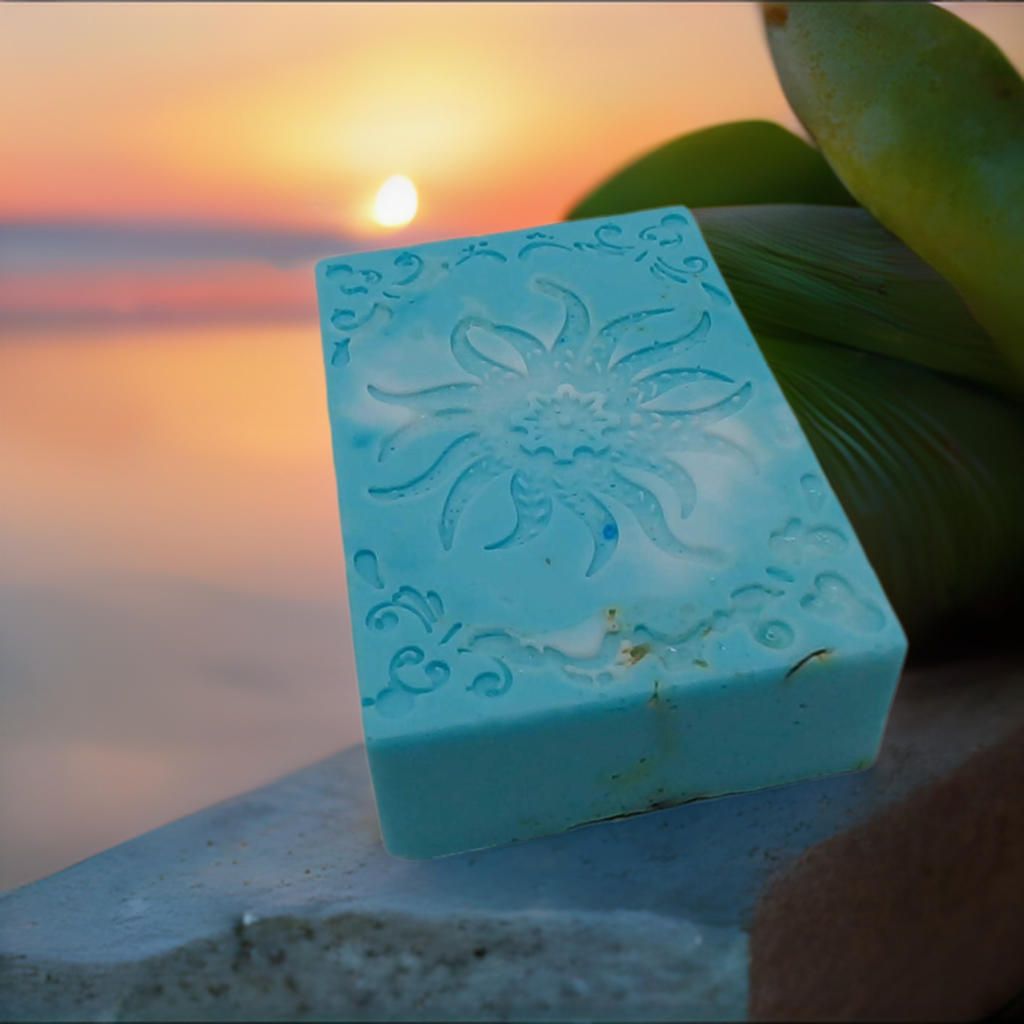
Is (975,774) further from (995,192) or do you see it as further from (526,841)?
(995,192)

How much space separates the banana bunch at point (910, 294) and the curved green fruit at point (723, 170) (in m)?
0.22

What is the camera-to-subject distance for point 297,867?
74 centimetres

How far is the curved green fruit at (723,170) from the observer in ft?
3.95

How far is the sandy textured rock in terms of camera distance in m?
0.60

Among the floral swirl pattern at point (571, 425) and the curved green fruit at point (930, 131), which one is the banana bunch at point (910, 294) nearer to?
the curved green fruit at point (930, 131)

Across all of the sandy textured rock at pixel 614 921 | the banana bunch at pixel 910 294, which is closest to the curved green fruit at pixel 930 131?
the banana bunch at pixel 910 294

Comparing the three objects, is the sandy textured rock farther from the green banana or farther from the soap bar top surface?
the green banana

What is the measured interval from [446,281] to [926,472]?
468mm

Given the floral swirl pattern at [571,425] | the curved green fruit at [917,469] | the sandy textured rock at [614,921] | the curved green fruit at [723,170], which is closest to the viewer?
the sandy textured rock at [614,921]

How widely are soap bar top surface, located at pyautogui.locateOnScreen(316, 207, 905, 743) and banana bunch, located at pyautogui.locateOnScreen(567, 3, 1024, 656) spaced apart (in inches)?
4.1

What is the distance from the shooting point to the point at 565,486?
2.42 feet

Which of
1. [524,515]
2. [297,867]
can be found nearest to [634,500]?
[524,515]

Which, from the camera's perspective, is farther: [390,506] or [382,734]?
[390,506]

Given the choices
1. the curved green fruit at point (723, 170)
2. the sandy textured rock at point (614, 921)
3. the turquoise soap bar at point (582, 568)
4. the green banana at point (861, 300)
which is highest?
the curved green fruit at point (723, 170)
